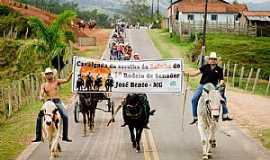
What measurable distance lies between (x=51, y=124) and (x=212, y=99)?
11.7 feet

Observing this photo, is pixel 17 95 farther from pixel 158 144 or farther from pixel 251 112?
pixel 158 144

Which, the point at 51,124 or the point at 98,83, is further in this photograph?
the point at 98,83

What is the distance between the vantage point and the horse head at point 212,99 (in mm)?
13930

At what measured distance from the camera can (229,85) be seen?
1423 inches

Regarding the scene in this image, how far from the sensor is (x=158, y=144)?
53.9ft

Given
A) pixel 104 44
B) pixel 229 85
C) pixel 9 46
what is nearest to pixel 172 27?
pixel 104 44

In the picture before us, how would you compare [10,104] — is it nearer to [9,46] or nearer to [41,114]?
[41,114]

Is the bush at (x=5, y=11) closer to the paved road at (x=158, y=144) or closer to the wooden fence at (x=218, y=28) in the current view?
the wooden fence at (x=218, y=28)

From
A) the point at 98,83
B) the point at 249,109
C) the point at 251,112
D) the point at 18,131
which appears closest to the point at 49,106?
the point at 98,83

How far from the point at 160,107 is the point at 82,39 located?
41.4m

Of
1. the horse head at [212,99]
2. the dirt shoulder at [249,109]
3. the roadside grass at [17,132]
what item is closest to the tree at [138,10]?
the dirt shoulder at [249,109]

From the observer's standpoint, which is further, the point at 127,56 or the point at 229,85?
the point at 229,85

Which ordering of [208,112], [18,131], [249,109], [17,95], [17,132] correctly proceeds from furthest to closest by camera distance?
[17,95], [249,109], [18,131], [17,132], [208,112]

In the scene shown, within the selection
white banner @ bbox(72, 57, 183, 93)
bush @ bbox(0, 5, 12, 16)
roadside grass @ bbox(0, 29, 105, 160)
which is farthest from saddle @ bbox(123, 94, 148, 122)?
bush @ bbox(0, 5, 12, 16)
